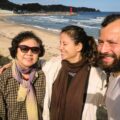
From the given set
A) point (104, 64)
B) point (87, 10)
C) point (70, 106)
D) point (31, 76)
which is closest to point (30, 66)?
point (31, 76)

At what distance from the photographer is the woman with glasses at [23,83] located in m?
3.97

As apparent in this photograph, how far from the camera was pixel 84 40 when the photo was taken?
4.06m

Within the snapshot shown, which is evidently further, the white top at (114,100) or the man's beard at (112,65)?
the man's beard at (112,65)

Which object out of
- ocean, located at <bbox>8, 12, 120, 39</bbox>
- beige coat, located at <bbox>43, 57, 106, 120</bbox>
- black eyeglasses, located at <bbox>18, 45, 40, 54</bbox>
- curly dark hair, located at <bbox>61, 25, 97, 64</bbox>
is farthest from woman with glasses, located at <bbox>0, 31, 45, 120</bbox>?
ocean, located at <bbox>8, 12, 120, 39</bbox>

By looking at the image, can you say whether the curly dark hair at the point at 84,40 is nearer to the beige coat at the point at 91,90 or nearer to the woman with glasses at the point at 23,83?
the beige coat at the point at 91,90

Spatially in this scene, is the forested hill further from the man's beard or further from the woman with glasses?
the man's beard

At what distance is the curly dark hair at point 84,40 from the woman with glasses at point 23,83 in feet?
1.40

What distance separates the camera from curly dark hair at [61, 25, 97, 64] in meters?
3.97

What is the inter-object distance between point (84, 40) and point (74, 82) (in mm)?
530

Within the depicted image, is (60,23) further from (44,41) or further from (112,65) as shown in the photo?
(112,65)

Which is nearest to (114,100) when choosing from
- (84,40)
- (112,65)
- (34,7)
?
(112,65)

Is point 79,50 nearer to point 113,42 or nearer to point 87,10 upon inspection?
point 113,42

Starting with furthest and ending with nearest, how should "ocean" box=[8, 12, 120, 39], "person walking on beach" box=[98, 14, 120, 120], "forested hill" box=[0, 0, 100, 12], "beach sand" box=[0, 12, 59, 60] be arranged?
1. "forested hill" box=[0, 0, 100, 12]
2. "ocean" box=[8, 12, 120, 39]
3. "beach sand" box=[0, 12, 59, 60]
4. "person walking on beach" box=[98, 14, 120, 120]

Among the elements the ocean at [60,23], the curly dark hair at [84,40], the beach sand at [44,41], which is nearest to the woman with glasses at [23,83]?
the curly dark hair at [84,40]
